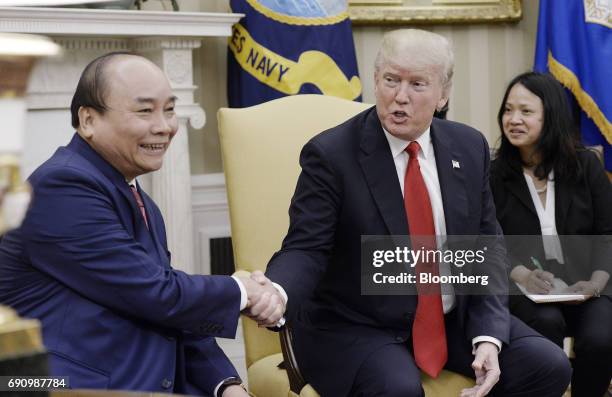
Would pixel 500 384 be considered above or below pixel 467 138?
below

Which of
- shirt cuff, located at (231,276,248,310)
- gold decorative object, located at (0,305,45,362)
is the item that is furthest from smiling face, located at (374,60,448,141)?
gold decorative object, located at (0,305,45,362)

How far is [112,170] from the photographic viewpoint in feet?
6.18

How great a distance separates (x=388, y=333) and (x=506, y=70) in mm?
2837

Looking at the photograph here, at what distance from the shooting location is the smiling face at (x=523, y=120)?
3.16 m

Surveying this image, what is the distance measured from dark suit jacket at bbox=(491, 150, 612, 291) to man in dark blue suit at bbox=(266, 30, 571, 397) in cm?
81

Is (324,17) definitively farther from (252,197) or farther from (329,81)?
(252,197)

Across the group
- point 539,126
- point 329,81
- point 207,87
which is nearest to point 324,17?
point 329,81

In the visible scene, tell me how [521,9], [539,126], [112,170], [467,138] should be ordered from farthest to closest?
[521,9], [539,126], [467,138], [112,170]

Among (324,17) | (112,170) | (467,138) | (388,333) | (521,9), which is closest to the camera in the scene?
(112,170)

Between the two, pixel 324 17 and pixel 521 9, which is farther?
pixel 521 9

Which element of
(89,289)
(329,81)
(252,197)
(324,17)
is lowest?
(89,289)

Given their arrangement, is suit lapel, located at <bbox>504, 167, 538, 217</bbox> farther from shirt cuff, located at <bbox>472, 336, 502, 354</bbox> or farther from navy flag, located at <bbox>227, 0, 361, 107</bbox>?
navy flag, located at <bbox>227, 0, 361, 107</bbox>

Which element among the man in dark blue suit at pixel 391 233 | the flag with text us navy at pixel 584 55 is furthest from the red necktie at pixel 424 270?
the flag with text us navy at pixel 584 55

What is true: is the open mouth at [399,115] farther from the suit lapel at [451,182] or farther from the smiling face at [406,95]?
the suit lapel at [451,182]
